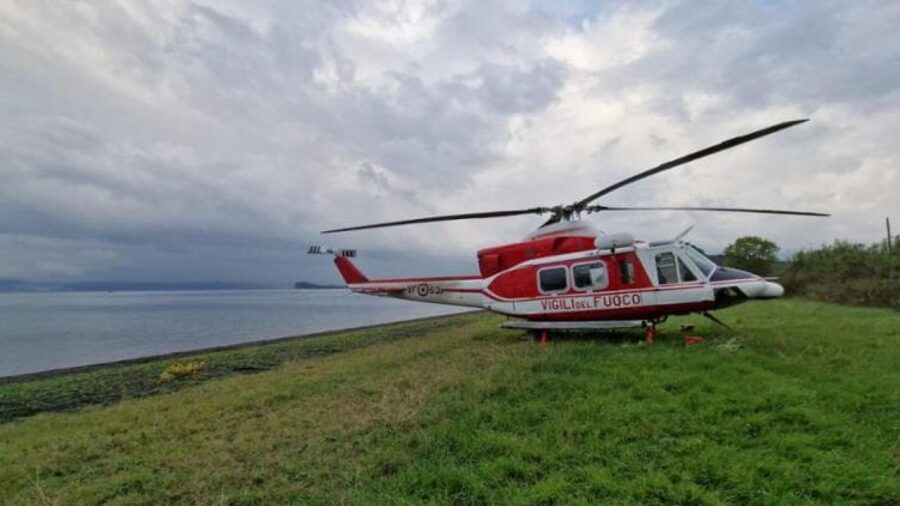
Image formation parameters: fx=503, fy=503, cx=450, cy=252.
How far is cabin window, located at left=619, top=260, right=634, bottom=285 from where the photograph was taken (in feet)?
35.6

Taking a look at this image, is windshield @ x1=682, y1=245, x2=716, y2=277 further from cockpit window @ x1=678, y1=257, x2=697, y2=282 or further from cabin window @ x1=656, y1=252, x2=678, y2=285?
cabin window @ x1=656, y1=252, x2=678, y2=285

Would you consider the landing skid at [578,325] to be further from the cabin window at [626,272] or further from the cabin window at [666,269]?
the cabin window at [666,269]

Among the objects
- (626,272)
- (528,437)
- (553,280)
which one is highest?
(626,272)

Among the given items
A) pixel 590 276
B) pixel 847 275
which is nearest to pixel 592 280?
pixel 590 276

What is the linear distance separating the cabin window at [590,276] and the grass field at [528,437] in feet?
5.48

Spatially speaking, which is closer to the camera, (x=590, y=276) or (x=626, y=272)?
(x=626, y=272)

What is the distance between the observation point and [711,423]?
17.9ft

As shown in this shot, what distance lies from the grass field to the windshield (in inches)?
59.3

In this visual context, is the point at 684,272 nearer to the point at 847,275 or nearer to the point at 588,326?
the point at 588,326

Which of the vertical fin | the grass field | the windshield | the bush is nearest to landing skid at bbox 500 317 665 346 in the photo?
the grass field

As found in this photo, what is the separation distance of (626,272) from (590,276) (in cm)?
78

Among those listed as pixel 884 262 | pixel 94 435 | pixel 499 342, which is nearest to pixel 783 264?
pixel 884 262

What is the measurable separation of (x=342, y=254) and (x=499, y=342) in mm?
6353

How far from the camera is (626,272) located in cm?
1090
